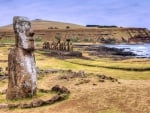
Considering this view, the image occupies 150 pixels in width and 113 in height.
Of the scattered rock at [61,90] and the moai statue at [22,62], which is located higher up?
the moai statue at [22,62]

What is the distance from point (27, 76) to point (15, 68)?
0.61 meters

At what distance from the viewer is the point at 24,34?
59.3 ft

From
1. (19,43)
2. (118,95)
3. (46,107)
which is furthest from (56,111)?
(19,43)

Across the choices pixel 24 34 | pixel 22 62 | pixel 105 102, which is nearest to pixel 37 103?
pixel 22 62

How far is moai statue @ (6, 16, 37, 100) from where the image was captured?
18.1 meters

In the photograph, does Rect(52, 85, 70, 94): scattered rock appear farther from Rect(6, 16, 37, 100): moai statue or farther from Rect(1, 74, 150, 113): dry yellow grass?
Rect(6, 16, 37, 100): moai statue

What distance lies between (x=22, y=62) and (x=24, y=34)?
118 centimetres

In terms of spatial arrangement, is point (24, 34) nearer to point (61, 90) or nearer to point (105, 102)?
point (61, 90)

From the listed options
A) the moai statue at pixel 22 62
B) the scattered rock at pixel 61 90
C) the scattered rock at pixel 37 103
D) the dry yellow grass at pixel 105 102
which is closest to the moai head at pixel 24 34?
the moai statue at pixel 22 62

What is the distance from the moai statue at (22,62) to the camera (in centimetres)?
1808

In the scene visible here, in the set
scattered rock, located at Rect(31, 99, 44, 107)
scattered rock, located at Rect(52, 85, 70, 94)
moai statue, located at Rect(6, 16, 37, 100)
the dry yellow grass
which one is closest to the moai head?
moai statue, located at Rect(6, 16, 37, 100)

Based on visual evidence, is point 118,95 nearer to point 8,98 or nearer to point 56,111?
point 56,111

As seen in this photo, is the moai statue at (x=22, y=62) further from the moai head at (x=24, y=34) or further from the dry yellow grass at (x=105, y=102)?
the dry yellow grass at (x=105, y=102)

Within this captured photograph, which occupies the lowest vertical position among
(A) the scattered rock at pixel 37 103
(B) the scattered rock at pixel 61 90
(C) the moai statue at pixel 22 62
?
(A) the scattered rock at pixel 37 103
